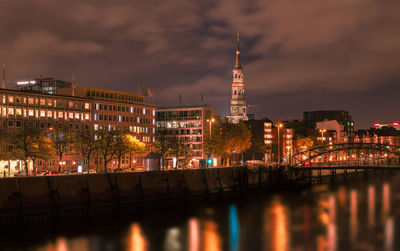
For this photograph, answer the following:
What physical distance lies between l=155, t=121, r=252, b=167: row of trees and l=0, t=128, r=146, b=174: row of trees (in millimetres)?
9671

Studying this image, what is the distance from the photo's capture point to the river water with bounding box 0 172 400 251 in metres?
50.2

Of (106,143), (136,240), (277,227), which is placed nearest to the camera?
(136,240)

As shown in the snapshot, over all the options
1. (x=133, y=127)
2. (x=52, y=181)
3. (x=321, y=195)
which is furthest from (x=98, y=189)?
(x=133, y=127)

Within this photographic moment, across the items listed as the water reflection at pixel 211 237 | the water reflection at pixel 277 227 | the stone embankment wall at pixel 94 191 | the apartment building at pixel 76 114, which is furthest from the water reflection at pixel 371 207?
the apartment building at pixel 76 114

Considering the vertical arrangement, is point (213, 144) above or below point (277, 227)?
above

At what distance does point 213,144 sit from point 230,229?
76194 millimetres

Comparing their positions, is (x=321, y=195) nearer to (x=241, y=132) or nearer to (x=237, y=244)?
(x=237, y=244)

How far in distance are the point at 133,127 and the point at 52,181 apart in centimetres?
8809

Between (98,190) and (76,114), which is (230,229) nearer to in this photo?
(98,190)

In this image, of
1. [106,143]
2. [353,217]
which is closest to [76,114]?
[106,143]

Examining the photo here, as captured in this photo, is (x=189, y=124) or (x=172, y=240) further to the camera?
(x=189, y=124)

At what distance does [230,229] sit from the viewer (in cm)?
5941

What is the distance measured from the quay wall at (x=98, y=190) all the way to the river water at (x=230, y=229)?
8.60ft

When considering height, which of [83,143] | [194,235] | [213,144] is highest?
[83,143]
